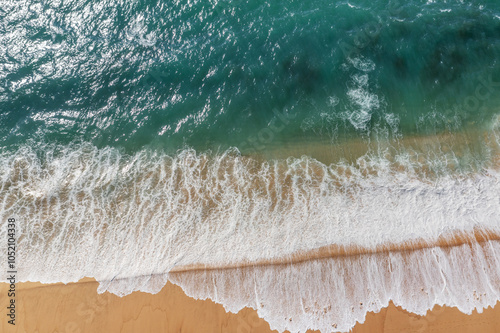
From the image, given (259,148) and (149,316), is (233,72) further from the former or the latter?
(149,316)

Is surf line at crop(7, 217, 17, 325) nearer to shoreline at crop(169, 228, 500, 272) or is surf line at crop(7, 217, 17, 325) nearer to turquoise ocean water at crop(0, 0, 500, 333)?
turquoise ocean water at crop(0, 0, 500, 333)

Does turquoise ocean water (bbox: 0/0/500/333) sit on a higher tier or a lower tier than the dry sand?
higher

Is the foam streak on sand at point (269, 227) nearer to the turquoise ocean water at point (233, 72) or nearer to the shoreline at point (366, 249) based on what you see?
the shoreline at point (366, 249)

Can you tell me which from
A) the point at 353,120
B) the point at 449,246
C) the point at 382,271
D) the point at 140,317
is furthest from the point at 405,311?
the point at 140,317

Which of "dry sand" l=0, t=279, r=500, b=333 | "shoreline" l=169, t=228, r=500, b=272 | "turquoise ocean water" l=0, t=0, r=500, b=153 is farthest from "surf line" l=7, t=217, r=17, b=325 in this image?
"shoreline" l=169, t=228, r=500, b=272

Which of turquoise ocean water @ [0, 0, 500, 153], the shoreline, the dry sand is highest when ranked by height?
turquoise ocean water @ [0, 0, 500, 153]

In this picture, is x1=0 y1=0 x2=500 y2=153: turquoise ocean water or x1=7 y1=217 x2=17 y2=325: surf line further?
x1=0 y1=0 x2=500 y2=153: turquoise ocean water

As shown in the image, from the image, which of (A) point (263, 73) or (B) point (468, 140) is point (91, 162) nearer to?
(A) point (263, 73)
